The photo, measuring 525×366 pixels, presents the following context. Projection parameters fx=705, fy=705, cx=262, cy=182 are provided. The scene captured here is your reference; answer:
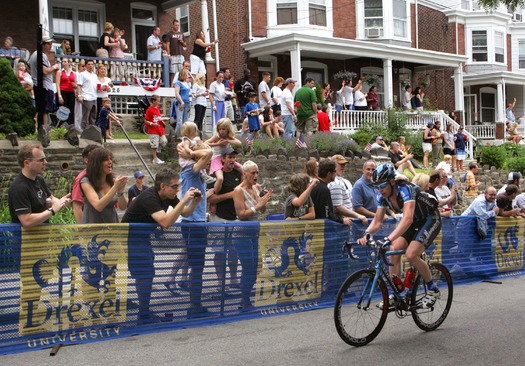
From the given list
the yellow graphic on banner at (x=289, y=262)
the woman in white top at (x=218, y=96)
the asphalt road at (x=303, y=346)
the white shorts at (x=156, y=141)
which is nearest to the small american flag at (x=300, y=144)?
the woman in white top at (x=218, y=96)

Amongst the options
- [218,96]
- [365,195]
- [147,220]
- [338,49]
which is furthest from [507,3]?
[338,49]

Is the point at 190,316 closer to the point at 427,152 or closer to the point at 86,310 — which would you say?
the point at 86,310

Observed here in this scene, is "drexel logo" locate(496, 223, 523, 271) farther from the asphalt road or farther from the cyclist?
the cyclist

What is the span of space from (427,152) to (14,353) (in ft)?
68.0

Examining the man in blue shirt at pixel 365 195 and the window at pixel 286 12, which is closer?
the man in blue shirt at pixel 365 195

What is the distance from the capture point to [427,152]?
84.2 feet

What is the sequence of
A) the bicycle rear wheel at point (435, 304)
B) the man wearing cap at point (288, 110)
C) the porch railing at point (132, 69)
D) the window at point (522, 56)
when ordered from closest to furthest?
the bicycle rear wheel at point (435, 304) < the man wearing cap at point (288, 110) < the porch railing at point (132, 69) < the window at point (522, 56)

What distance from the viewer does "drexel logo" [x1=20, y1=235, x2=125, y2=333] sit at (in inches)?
279

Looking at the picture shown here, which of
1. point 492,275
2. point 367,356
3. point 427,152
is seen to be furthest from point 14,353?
point 427,152

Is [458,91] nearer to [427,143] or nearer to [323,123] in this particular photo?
[427,143]

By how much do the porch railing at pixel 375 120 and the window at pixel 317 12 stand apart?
5.34 metres

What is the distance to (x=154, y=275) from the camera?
7910 mm

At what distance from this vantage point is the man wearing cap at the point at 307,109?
20.2 m

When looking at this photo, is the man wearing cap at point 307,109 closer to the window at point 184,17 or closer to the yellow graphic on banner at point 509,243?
the yellow graphic on banner at point 509,243
